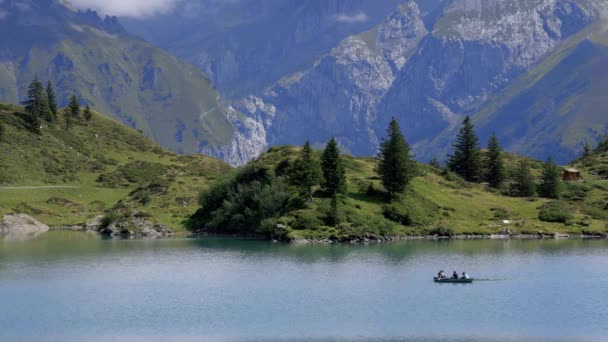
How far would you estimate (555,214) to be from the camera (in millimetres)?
173500

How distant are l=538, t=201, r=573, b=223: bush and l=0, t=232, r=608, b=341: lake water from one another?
2120 centimetres

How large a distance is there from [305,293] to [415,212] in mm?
73953

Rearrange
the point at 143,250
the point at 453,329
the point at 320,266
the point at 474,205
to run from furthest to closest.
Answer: the point at 474,205
the point at 143,250
the point at 320,266
the point at 453,329

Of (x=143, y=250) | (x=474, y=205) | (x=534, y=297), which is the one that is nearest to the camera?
(x=534, y=297)

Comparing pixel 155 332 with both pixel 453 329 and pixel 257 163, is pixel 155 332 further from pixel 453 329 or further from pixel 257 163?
pixel 257 163

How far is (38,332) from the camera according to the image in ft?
263

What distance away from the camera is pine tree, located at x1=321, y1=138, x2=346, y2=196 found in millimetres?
166000

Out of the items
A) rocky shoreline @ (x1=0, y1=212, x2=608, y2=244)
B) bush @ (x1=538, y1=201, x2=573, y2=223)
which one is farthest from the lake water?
bush @ (x1=538, y1=201, x2=573, y2=223)

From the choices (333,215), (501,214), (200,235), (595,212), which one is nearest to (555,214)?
(595,212)

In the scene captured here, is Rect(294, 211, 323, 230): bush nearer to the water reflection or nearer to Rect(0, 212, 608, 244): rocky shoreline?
Rect(0, 212, 608, 244): rocky shoreline

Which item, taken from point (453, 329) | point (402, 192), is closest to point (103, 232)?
point (402, 192)

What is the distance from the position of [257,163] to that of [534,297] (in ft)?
347

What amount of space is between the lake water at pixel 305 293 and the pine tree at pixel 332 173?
69.8ft

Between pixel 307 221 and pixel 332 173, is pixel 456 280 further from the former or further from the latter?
pixel 332 173
